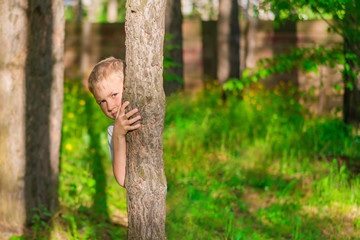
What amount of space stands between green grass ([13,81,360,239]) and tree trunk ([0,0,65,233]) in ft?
1.05

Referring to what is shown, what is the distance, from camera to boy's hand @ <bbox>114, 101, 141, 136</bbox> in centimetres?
283

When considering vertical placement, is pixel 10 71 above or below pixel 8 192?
above

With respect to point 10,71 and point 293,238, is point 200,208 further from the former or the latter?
point 10,71

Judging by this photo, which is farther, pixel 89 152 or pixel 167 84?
pixel 167 84

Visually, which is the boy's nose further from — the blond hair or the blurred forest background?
the blurred forest background

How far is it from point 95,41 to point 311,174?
287 inches

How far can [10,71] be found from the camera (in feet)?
14.7

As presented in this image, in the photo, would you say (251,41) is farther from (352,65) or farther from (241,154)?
(241,154)

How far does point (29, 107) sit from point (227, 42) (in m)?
6.83

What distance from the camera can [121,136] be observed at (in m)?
2.92

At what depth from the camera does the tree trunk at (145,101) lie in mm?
2834

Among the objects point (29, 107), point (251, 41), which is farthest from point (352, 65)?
point (251, 41)

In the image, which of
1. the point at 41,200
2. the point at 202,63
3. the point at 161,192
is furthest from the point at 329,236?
the point at 202,63

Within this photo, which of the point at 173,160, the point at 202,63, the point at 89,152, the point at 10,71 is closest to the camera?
the point at 10,71
